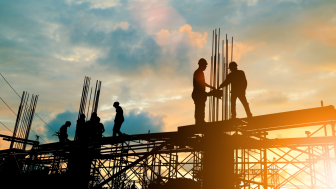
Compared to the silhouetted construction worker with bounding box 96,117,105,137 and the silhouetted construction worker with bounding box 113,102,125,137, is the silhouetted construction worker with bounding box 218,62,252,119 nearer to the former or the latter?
the silhouetted construction worker with bounding box 113,102,125,137

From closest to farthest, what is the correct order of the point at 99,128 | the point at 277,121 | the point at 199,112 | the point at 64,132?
the point at 277,121
the point at 199,112
the point at 99,128
the point at 64,132

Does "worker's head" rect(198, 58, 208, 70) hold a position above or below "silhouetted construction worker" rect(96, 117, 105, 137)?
above

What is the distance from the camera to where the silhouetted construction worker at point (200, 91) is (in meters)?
7.96

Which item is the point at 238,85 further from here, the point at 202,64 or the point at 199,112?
the point at 199,112

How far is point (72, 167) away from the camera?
43.2 feet

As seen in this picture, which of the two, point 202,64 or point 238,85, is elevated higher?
point 202,64

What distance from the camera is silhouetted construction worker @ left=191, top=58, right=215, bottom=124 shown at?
26.1 feet

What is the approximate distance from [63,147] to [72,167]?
1199 mm

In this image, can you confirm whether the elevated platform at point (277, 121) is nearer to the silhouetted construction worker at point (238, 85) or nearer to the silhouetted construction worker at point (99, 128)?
the silhouetted construction worker at point (238, 85)

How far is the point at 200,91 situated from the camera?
8.01 m

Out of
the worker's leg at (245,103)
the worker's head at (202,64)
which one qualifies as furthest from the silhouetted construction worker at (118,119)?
the worker's leg at (245,103)

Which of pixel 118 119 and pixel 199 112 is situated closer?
pixel 199 112

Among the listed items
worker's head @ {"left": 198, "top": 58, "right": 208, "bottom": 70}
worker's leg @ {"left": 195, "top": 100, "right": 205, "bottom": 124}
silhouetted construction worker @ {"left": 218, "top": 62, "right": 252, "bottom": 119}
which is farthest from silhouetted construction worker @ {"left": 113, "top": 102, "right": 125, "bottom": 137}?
silhouetted construction worker @ {"left": 218, "top": 62, "right": 252, "bottom": 119}

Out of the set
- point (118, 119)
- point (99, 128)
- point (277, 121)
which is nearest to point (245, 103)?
point (277, 121)
